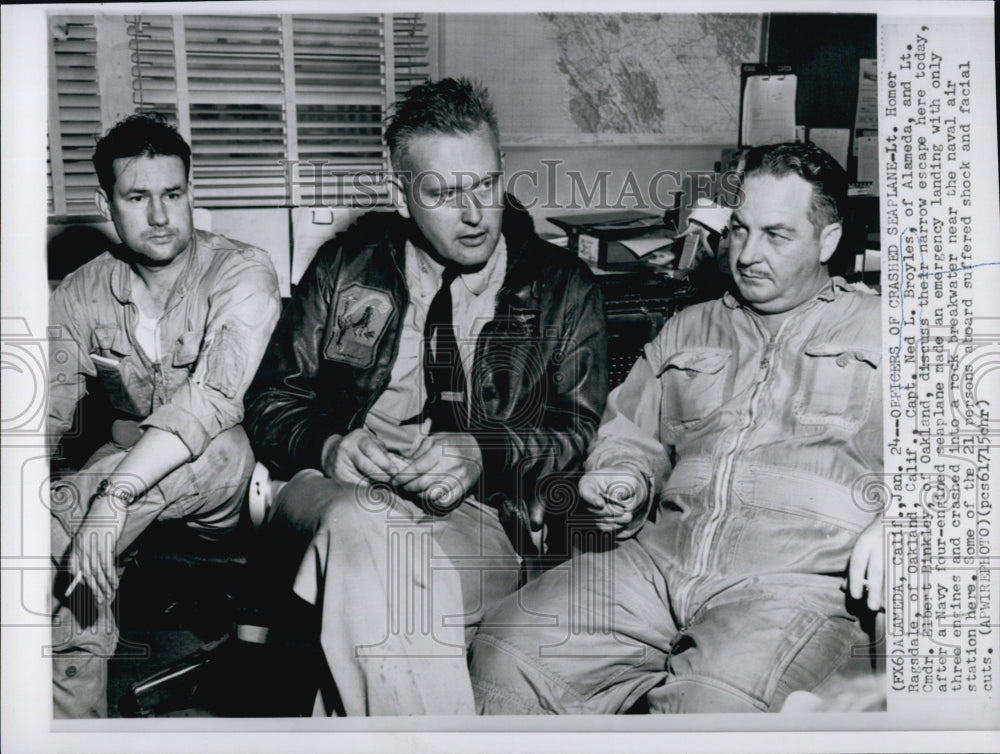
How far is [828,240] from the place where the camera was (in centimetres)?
189

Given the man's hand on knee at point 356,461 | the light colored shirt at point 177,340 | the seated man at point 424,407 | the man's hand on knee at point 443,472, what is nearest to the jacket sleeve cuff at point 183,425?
the light colored shirt at point 177,340

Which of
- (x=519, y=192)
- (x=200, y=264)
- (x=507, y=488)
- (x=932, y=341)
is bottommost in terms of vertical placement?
(x=507, y=488)

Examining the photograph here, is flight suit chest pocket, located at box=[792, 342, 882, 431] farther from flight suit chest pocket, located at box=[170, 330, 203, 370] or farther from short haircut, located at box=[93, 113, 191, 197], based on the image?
short haircut, located at box=[93, 113, 191, 197]

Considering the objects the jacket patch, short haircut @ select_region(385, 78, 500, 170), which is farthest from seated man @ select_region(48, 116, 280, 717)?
short haircut @ select_region(385, 78, 500, 170)

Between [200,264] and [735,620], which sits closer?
[735,620]

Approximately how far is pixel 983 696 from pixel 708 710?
1.84ft

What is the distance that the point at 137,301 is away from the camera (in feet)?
6.36

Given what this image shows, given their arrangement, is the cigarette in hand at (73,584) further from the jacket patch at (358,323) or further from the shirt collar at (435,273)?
the shirt collar at (435,273)

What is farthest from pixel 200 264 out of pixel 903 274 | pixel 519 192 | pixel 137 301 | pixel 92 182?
pixel 903 274

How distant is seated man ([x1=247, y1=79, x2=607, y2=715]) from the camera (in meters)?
1.88

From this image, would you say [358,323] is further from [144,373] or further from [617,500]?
[617,500]

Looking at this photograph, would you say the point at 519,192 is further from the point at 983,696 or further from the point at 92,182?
the point at 983,696

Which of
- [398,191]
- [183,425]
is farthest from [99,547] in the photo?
[398,191]

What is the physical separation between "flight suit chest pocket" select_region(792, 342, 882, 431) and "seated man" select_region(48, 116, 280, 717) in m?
1.04
